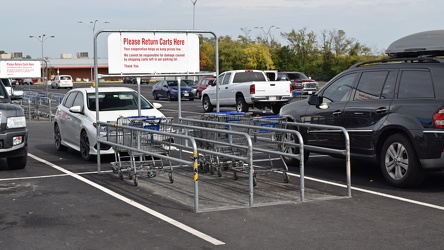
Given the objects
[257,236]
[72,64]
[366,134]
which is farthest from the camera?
[72,64]

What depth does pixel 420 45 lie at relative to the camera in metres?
11.3

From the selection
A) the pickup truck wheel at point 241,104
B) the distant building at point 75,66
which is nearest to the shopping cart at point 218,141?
→ the pickup truck wheel at point 241,104

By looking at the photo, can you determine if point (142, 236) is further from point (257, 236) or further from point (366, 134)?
point (366, 134)

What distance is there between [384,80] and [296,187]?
2260 millimetres

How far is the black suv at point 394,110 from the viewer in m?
9.96

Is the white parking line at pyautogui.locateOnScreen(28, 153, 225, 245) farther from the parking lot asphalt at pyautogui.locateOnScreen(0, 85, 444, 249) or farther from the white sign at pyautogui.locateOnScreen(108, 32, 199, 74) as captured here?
the white sign at pyautogui.locateOnScreen(108, 32, 199, 74)

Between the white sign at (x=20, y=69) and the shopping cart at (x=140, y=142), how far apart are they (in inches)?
939

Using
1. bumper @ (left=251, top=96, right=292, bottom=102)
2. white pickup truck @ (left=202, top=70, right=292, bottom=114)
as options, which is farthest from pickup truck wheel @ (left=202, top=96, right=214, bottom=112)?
bumper @ (left=251, top=96, right=292, bottom=102)

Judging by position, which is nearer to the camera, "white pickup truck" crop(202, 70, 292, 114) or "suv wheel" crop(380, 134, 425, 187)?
"suv wheel" crop(380, 134, 425, 187)

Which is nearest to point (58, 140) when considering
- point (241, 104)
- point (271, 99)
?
point (271, 99)

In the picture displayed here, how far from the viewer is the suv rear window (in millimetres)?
10234

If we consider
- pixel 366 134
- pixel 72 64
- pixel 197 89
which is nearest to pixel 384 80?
pixel 366 134

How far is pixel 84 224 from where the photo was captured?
8.12m

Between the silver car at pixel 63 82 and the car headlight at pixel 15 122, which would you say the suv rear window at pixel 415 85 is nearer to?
the car headlight at pixel 15 122
